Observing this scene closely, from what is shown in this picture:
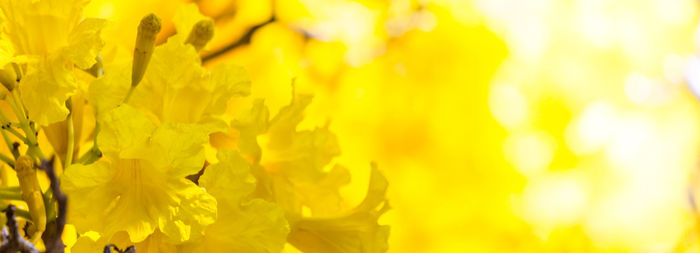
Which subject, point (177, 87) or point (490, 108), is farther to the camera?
point (490, 108)

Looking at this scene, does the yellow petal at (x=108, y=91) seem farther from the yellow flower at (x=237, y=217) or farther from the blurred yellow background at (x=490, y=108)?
the blurred yellow background at (x=490, y=108)

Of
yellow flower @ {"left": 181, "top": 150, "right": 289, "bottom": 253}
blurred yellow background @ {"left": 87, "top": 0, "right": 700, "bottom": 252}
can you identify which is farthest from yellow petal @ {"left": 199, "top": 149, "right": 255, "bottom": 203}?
blurred yellow background @ {"left": 87, "top": 0, "right": 700, "bottom": 252}

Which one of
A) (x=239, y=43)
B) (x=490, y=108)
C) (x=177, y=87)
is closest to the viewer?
(x=177, y=87)

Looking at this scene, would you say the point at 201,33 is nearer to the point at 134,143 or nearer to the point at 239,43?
the point at 134,143

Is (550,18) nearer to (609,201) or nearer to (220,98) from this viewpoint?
(609,201)

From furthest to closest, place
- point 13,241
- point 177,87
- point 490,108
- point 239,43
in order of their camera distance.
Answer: point 490,108 < point 239,43 < point 177,87 < point 13,241

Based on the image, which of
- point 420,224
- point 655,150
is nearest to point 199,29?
point 420,224

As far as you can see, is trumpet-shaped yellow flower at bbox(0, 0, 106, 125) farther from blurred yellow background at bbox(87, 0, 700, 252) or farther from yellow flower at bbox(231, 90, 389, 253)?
blurred yellow background at bbox(87, 0, 700, 252)

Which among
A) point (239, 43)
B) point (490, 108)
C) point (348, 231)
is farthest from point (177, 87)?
point (490, 108)
